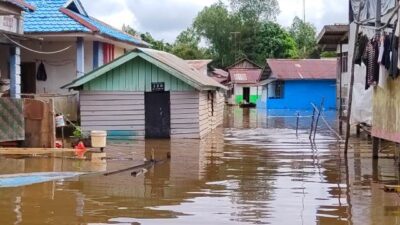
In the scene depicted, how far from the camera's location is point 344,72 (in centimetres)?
3216

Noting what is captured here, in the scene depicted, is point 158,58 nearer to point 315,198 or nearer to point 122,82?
point 122,82

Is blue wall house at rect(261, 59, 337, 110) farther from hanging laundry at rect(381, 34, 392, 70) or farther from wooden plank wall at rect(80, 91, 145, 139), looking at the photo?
hanging laundry at rect(381, 34, 392, 70)

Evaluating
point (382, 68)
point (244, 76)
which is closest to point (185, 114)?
point (382, 68)

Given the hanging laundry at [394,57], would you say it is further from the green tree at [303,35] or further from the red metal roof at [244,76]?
the green tree at [303,35]

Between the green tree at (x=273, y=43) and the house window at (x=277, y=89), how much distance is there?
83.8 ft

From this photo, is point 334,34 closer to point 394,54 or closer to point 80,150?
point 80,150

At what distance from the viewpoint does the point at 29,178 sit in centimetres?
1210

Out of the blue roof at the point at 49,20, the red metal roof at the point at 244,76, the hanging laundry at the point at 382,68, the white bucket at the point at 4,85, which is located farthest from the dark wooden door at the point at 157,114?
the red metal roof at the point at 244,76

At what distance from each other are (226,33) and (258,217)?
83868 mm

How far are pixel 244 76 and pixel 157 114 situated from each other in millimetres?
51069

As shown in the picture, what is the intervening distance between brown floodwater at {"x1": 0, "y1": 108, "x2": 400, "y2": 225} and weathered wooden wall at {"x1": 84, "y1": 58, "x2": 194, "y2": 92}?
5.53m

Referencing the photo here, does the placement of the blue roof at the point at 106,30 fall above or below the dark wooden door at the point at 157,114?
above

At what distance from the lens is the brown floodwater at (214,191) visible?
8.98 meters

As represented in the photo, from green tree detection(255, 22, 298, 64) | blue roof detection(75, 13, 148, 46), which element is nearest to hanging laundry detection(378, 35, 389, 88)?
blue roof detection(75, 13, 148, 46)
